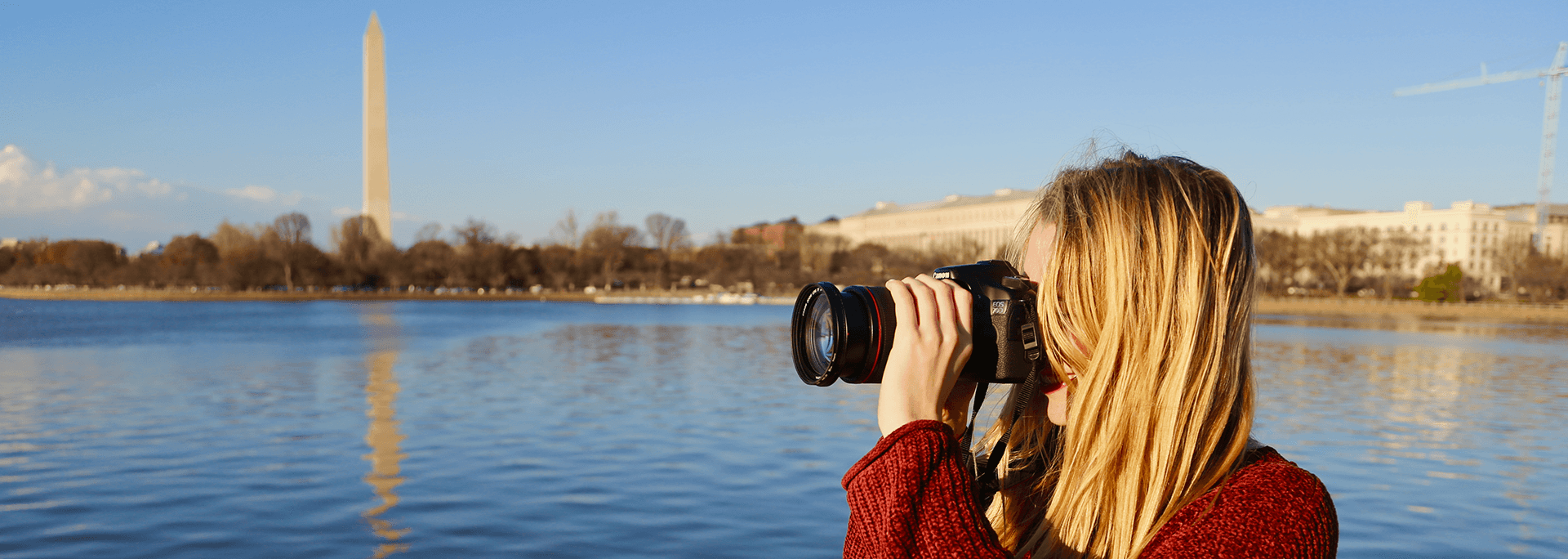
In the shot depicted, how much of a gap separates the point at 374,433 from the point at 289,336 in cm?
2258

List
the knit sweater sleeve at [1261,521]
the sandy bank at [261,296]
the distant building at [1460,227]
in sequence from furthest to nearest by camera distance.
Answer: the distant building at [1460,227]
the sandy bank at [261,296]
the knit sweater sleeve at [1261,521]

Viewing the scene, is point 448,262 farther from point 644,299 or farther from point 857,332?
point 857,332

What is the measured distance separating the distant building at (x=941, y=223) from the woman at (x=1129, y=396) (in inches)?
3489

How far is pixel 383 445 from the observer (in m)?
9.43

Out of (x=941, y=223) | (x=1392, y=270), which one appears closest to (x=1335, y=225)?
(x=1392, y=270)

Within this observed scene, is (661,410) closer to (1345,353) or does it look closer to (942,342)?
(942,342)

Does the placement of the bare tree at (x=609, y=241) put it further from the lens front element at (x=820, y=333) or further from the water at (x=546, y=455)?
the lens front element at (x=820, y=333)

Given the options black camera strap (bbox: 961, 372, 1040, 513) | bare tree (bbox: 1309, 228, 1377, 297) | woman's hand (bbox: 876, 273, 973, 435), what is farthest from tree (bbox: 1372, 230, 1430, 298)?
woman's hand (bbox: 876, 273, 973, 435)

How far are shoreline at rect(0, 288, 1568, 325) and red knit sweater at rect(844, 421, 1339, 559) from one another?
62.6 metres

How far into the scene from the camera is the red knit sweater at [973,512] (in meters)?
0.92

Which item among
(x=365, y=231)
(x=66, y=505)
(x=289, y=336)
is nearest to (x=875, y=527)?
(x=66, y=505)

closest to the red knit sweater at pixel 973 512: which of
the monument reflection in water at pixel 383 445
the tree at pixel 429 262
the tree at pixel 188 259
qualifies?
the monument reflection in water at pixel 383 445

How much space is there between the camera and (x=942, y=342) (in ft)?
3.39

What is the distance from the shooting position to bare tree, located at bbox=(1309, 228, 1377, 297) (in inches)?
2899
